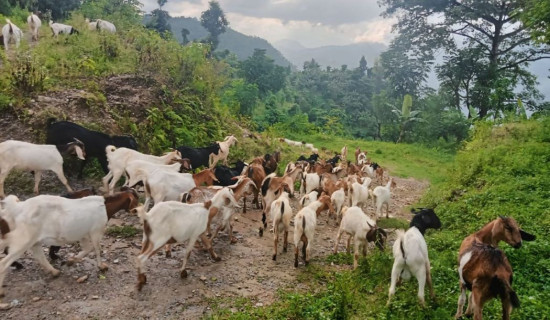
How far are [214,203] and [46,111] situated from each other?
5.76m

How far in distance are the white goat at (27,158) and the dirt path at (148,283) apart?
1772 millimetres

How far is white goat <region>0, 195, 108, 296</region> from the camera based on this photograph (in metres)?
5.34

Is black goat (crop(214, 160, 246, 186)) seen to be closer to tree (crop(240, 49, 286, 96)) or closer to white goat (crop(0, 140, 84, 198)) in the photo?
white goat (crop(0, 140, 84, 198))

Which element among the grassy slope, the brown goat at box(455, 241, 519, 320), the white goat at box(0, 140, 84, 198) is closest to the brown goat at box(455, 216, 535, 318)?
the brown goat at box(455, 241, 519, 320)

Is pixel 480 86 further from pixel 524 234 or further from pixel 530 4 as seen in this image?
pixel 524 234

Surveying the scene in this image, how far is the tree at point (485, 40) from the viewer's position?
1022 inches

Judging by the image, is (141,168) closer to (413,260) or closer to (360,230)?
(360,230)

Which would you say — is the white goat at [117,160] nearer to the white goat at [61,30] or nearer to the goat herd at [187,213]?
the goat herd at [187,213]

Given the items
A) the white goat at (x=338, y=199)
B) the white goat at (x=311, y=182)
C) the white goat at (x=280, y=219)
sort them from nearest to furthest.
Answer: the white goat at (x=280, y=219) → the white goat at (x=338, y=199) → the white goat at (x=311, y=182)

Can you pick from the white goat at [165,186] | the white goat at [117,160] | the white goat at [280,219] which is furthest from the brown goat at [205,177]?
the white goat at [280,219]

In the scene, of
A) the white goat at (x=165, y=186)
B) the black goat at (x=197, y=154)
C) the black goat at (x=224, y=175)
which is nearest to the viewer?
the white goat at (x=165, y=186)

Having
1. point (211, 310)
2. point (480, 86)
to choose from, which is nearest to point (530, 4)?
point (480, 86)

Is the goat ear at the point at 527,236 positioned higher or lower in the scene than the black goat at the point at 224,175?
higher

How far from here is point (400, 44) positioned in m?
36.3
